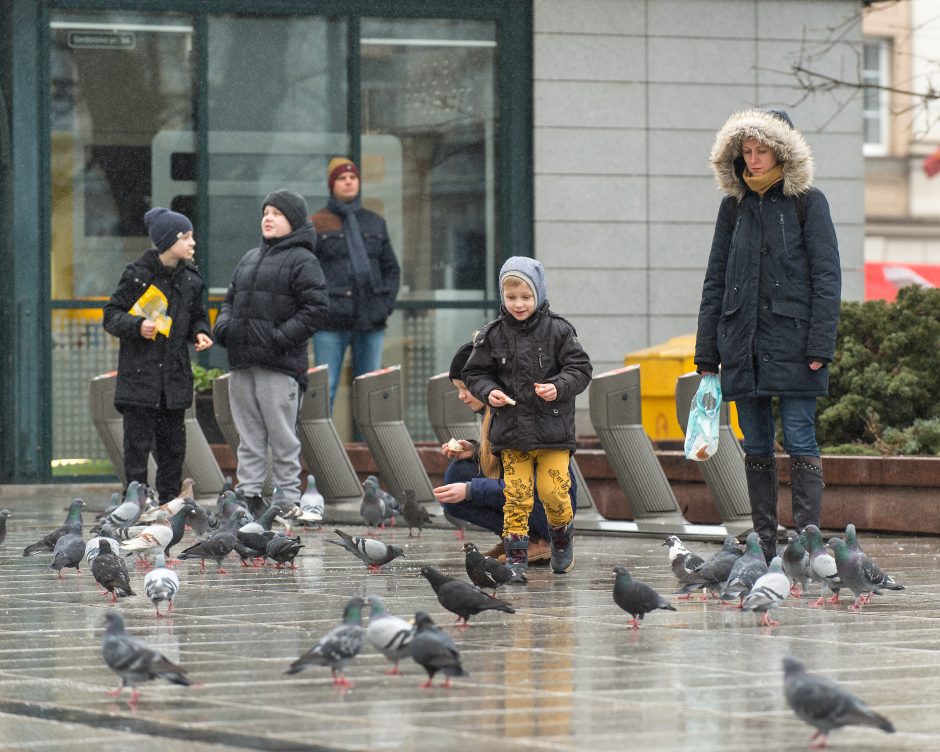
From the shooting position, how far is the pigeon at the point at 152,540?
10297 millimetres

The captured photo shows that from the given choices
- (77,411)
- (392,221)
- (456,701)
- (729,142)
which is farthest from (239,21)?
(456,701)

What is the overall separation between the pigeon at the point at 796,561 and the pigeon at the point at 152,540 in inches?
145

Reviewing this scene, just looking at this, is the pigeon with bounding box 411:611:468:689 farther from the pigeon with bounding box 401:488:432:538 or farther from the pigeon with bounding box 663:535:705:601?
the pigeon with bounding box 401:488:432:538

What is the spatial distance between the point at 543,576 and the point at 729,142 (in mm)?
2369

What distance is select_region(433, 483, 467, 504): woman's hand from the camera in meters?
9.84

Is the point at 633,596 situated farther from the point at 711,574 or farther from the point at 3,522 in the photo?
the point at 3,522

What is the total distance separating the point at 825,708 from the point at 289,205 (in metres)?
8.37

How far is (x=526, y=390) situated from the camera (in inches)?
361

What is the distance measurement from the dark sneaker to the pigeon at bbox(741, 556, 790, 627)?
1.88 m

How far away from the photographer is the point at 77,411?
63.2 feet

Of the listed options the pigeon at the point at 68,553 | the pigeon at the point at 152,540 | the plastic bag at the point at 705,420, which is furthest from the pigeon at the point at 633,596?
the pigeon at the point at 152,540

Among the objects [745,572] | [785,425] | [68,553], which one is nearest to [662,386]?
[785,425]

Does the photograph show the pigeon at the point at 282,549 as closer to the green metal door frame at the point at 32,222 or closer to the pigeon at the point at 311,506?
the pigeon at the point at 311,506

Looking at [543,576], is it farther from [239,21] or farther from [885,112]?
[885,112]
